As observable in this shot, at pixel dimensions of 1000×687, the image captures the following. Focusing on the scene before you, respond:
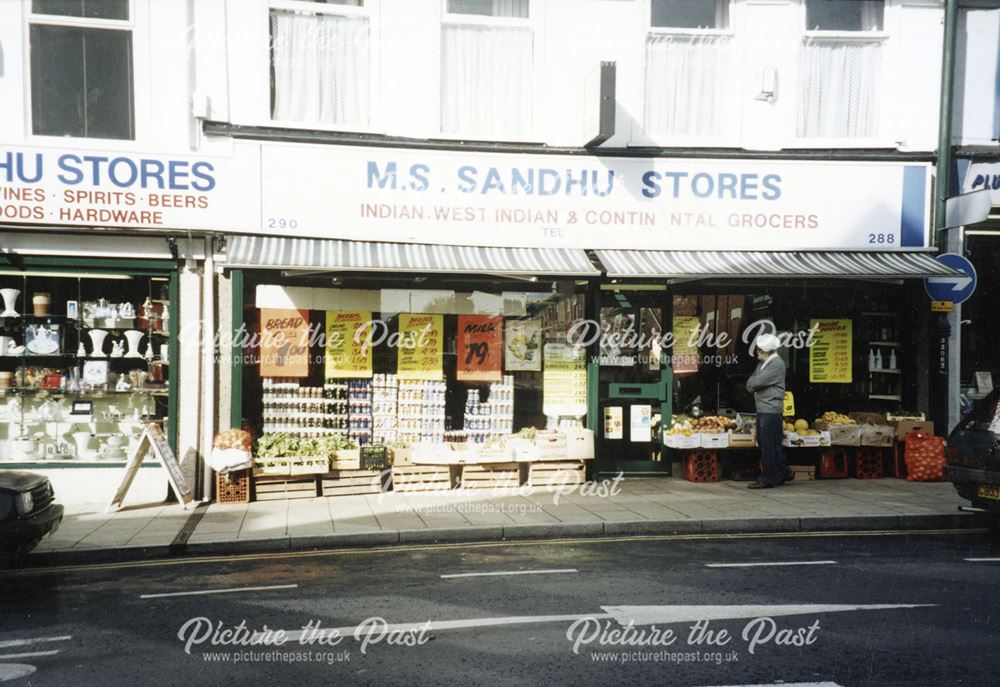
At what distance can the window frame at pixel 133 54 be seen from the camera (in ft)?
33.5

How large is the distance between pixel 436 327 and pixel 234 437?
3106 millimetres

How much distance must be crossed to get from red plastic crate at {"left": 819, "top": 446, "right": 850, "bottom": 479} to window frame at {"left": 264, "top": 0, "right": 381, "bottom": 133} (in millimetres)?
7971

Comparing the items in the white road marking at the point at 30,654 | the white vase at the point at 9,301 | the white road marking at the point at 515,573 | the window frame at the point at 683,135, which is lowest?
the white road marking at the point at 515,573

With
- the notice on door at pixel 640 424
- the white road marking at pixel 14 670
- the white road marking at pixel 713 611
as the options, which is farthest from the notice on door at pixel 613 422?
the white road marking at pixel 14 670

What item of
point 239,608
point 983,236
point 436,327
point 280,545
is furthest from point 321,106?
point 983,236

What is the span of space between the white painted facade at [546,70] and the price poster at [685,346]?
262 cm

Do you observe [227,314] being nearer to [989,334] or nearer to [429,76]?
[429,76]

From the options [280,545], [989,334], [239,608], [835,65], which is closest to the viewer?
[239,608]

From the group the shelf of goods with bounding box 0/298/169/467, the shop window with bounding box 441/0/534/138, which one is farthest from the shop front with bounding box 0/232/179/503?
the shop window with bounding box 441/0/534/138

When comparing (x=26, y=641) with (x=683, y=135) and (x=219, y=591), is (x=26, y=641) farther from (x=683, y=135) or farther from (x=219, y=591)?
(x=683, y=135)

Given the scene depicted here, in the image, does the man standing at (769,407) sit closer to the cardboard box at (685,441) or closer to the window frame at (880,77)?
the cardboard box at (685,441)

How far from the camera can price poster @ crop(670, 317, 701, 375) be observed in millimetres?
12195

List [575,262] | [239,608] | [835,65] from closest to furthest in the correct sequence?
[239,608] < [575,262] < [835,65]

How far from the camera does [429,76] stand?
11.3m
